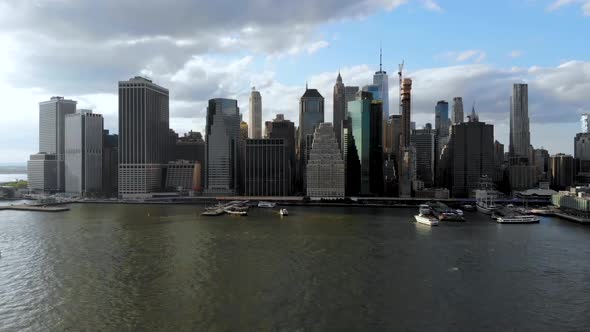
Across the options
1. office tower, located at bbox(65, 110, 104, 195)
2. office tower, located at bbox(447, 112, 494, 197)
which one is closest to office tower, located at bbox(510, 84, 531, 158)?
office tower, located at bbox(447, 112, 494, 197)

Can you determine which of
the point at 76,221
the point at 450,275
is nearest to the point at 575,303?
the point at 450,275

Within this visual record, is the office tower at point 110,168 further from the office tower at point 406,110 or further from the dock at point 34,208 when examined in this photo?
the office tower at point 406,110

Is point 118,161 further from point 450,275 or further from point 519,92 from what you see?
point 519,92

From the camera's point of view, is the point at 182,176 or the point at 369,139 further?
the point at 369,139

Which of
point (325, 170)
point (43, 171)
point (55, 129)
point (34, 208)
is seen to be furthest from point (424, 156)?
point (43, 171)

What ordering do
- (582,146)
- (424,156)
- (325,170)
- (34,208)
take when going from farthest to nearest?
(582,146) → (424,156) → (325,170) → (34,208)

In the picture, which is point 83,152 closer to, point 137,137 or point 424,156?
point 137,137
